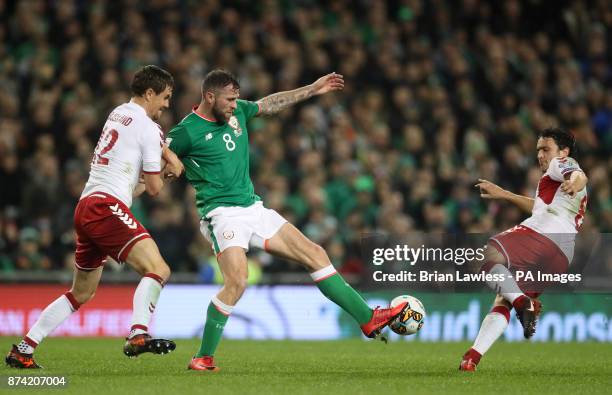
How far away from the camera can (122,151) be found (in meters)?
8.74

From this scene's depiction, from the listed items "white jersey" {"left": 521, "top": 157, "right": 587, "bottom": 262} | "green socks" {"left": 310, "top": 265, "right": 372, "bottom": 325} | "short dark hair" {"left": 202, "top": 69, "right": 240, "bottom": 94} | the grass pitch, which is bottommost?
the grass pitch

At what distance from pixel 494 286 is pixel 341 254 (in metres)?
6.67

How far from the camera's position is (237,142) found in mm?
9367

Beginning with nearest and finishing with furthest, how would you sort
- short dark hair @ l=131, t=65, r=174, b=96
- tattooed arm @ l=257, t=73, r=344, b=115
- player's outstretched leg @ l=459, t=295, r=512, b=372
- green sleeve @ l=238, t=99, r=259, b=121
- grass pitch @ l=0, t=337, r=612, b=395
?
1. grass pitch @ l=0, t=337, r=612, b=395
2. short dark hair @ l=131, t=65, r=174, b=96
3. player's outstretched leg @ l=459, t=295, r=512, b=372
4. green sleeve @ l=238, t=99, r=259, b=121
5. tattooed arm @ l=257, t=73, r=344, b=115

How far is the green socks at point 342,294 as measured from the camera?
9.16 meters

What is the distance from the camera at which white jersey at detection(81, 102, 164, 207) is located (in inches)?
342

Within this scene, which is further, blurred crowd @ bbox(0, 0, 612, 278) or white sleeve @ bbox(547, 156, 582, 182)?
blurred crowd @ bbox(0, 0, 612, 278)

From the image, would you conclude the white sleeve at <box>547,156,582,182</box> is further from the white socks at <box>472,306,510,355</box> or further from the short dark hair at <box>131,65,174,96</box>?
the short dark hair at <box>131,65,174,96</box>

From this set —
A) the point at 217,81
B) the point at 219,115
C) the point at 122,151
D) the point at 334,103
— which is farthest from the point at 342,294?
the point at 334,103

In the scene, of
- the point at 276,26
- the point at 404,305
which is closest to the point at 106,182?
the point at 404,305

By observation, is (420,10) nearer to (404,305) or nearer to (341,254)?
(341,254)

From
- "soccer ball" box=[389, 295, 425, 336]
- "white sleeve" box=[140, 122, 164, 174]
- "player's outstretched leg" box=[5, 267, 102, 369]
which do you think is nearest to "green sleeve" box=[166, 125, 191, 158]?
"white sleeve" box=[140, 122, 164, 174]

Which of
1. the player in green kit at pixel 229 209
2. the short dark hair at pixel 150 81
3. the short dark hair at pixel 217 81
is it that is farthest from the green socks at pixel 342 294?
the short dark hair at pixel 150 81

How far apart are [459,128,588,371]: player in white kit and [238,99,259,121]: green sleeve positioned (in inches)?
80.2
